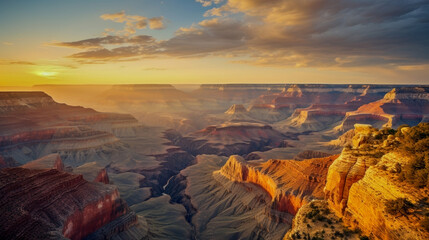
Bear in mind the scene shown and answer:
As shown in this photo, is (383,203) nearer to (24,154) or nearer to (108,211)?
(108,211)

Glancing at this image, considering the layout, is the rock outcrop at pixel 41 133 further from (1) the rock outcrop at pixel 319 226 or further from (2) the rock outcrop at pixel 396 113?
(2) the rock outcrop at pixel 396 113

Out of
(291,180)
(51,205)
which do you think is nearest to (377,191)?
(291,180)

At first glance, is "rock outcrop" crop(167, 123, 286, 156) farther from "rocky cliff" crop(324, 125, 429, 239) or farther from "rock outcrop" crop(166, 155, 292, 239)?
"rocky cliff" crop(324, 125, 429, 239)

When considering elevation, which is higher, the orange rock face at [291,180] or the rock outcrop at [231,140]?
the orange rock face at [291,180]

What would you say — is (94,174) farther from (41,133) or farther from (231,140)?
(231,140)

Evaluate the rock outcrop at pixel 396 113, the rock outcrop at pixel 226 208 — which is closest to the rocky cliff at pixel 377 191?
the rock outcrop at pixel 226 208
